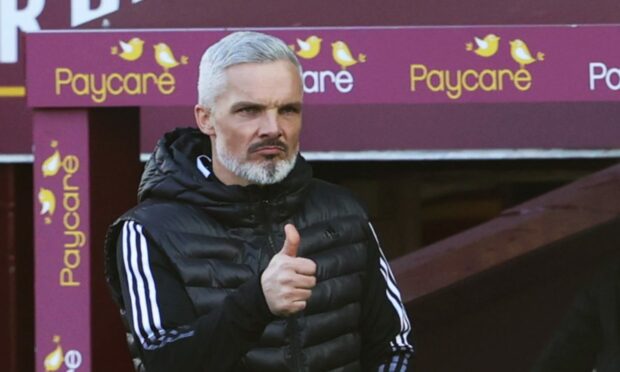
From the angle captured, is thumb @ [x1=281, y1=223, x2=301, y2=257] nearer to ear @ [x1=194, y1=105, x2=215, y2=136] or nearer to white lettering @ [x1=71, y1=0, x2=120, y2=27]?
ear @ [x1=194, y1=105, x2=215, y2=136]

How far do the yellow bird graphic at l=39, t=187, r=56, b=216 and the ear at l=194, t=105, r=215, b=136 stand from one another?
219 centimetres

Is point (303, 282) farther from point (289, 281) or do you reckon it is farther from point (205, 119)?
point (205, 119)

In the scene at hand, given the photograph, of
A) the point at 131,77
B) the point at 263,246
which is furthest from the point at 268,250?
the point at 131,77

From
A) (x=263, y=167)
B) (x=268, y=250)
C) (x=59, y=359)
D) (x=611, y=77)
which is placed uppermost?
(x=611, y=77)

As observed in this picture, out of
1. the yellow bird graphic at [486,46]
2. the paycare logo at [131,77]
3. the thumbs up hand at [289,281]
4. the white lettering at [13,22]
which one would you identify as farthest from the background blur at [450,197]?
the thumbs up hand at [289,281]

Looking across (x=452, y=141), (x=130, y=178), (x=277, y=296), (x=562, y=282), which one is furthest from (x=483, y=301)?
(x=277, y=296)

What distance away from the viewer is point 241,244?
3.01 metres

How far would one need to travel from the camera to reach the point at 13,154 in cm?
670

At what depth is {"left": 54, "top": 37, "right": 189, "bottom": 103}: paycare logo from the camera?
503cm

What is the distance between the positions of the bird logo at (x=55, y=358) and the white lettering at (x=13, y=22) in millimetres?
1831

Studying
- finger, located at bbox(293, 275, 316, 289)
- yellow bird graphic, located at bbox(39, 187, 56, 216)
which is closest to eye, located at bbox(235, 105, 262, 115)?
finger, located at bbox(293, 275, 316, 289)

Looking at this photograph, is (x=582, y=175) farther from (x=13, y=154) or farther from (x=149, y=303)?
(x=149, y=303)

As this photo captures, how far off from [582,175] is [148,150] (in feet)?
6.52

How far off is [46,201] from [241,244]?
7.49 feet
